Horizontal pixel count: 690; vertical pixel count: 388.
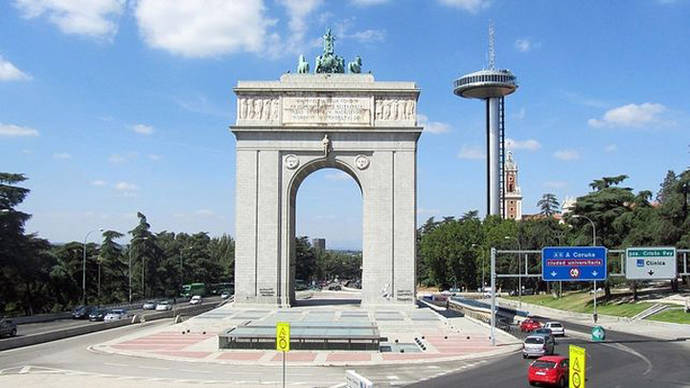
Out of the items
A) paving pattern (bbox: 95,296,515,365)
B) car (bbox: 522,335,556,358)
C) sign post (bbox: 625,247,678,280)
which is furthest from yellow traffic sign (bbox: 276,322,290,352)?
sign post (bbox: 625,247,678,280)

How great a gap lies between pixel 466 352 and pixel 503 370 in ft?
22.2

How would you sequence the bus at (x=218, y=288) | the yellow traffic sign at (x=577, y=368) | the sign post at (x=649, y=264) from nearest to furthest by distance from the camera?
the yellow traffic sign at (x=577, y=368)
the sign post at (x=649, y=264)
the bus at (x=218, y=288)

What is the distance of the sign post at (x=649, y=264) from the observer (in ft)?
142

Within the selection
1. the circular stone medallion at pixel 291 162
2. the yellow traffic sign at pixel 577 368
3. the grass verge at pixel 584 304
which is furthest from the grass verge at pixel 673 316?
the yellow traffic sign at pixel 577 368

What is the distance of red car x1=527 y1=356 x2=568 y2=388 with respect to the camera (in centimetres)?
2630

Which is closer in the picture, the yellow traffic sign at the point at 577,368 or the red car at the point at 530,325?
the yellow traffic sign at the point at 577,368

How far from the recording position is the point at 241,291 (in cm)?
6494

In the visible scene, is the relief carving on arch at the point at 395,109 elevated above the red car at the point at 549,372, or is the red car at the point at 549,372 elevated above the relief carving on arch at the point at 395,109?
the relief carving on arch at the point at 395,109

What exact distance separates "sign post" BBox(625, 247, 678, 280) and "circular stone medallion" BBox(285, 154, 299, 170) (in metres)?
33.6

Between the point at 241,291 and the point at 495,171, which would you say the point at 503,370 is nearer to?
Answer: the point at 241,291

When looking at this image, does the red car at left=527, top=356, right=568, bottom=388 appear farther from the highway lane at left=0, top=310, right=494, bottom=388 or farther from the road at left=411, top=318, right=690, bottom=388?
the highway lane at left=0, top=310, right=494, bottom=388

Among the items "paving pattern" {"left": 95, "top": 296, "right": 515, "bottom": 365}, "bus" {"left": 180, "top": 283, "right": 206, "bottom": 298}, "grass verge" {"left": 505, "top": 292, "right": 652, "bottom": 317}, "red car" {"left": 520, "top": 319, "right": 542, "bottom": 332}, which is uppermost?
"paving pattern" {"left": 95, "top": 296, "right": 515, "bottom": 365}

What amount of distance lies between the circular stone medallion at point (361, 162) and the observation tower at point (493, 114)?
11204cm

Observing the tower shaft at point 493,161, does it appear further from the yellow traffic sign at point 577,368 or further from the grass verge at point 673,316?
the yellow traffic sign at point 577,368
